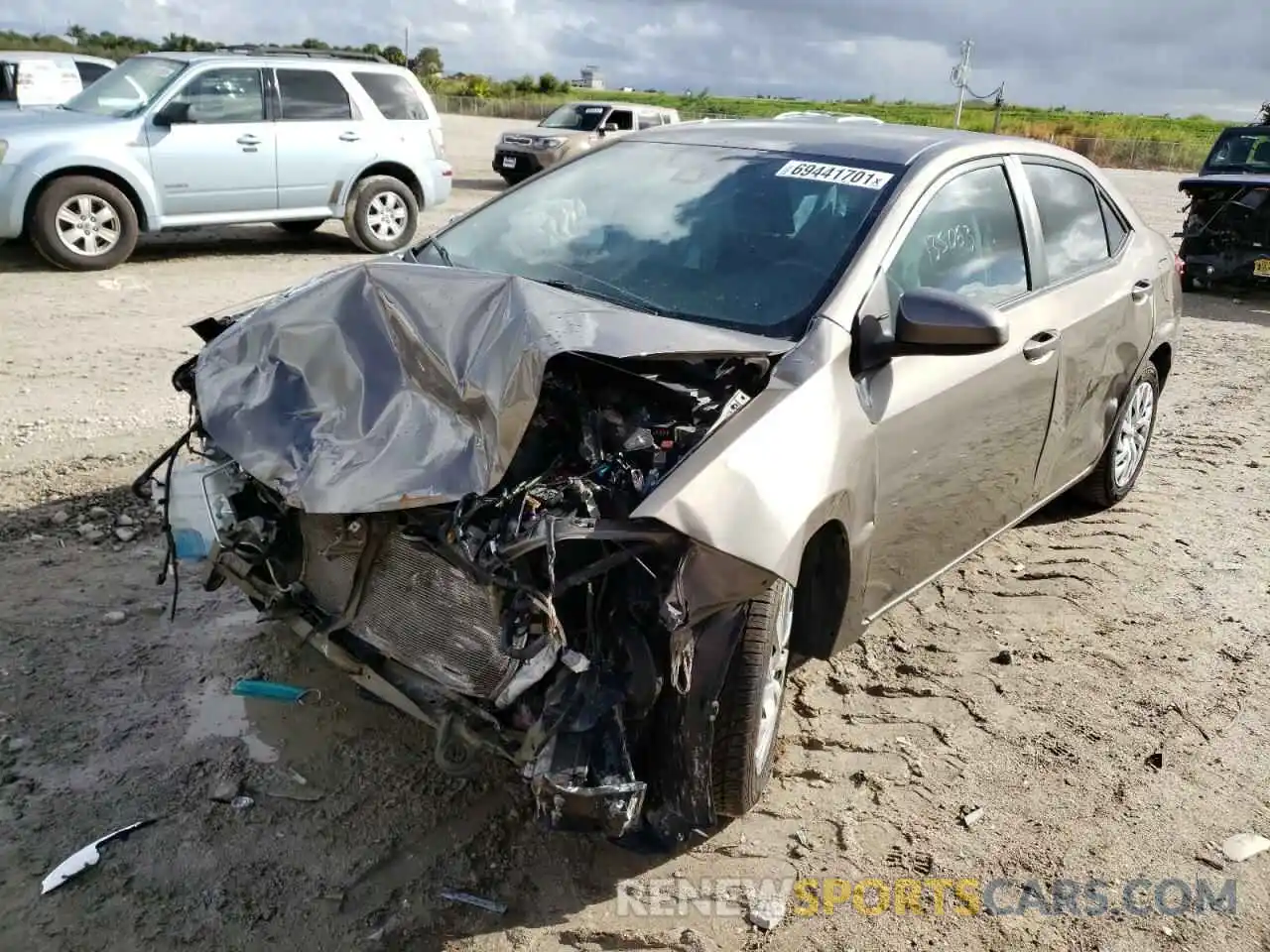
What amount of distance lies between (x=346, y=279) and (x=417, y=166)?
9.02 metres

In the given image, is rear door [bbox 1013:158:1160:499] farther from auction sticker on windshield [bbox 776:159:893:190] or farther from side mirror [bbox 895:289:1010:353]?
side mirror [bbox 895:289:1010:353]

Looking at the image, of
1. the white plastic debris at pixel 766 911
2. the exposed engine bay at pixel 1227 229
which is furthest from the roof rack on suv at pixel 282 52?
the white plastic debris at pixel 766 911

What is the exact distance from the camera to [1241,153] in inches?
520

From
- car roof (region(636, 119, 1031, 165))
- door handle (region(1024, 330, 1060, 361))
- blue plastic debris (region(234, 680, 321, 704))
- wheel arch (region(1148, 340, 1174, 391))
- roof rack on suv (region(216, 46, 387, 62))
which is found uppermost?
roof rack on suv (region(216, 46, 387, 62))

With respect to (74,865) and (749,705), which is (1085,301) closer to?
(749,705)

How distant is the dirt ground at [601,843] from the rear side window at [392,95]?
7.17m

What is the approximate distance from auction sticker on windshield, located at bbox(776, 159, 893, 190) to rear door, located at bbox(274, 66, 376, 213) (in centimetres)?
823

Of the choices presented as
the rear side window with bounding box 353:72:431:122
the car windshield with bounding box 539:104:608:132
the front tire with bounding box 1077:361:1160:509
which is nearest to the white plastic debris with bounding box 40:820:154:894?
the front tire with bounding box 1077:361:1160:509

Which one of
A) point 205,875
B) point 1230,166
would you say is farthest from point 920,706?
point 1230,166

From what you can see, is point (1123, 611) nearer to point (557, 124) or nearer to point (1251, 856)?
point (1251, 856)

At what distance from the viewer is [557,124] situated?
19953 millimetres

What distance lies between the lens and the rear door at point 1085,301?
14.2 feet

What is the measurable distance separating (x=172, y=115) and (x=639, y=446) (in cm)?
909

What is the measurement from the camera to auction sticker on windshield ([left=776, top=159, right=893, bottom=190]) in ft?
12.1
